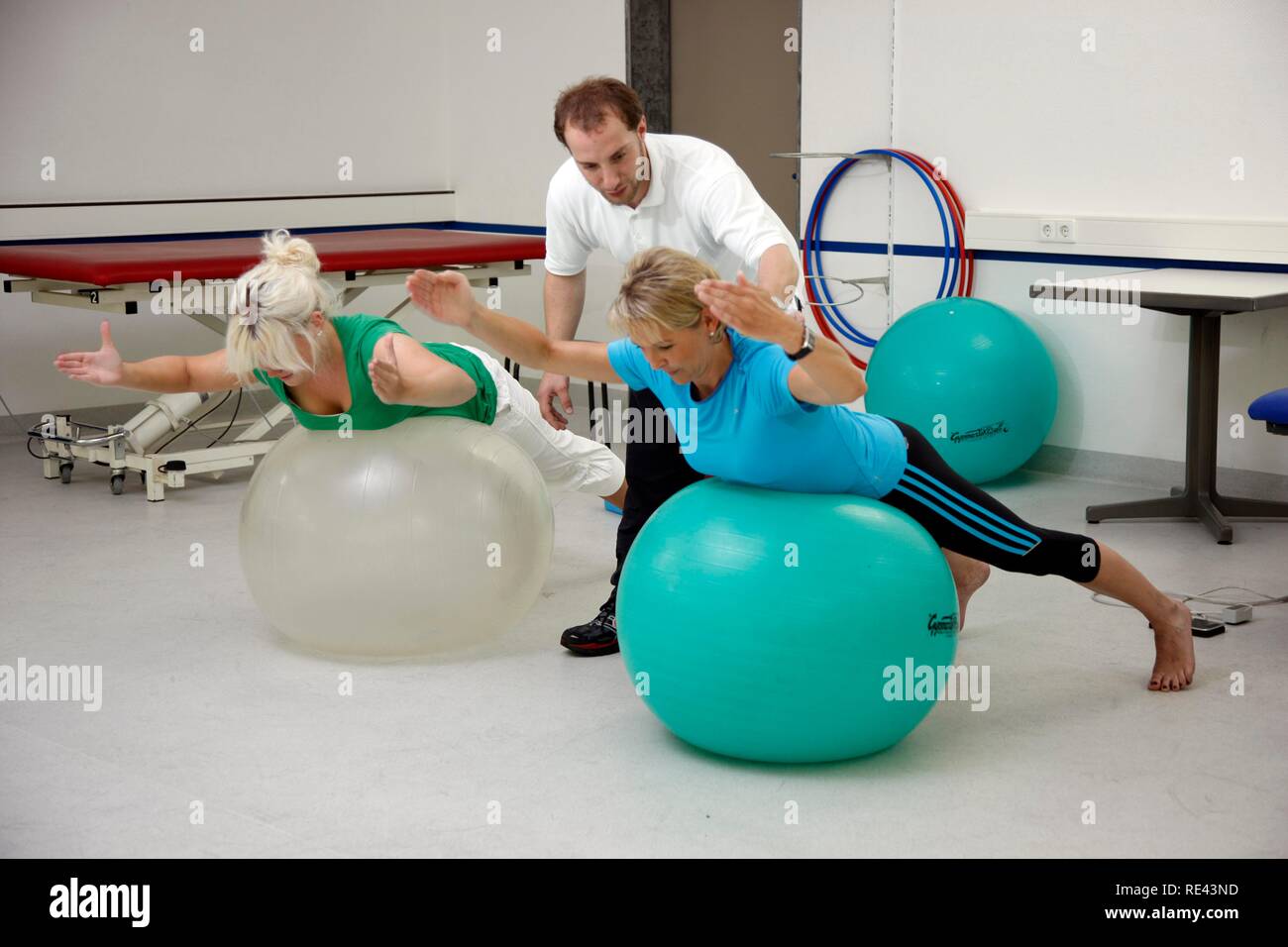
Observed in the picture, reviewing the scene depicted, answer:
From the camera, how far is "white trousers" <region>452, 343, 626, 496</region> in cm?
400

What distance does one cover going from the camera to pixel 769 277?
126 inches

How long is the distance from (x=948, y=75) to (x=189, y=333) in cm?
377

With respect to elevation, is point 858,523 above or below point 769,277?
below

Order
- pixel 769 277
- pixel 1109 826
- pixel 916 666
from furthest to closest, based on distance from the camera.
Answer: pixel 769 277
pixel 916 666
pixel 1109 826

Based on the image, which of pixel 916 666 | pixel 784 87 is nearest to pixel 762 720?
pixel 916 666

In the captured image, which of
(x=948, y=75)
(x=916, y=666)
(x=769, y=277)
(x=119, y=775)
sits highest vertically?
(x=948, y=75)

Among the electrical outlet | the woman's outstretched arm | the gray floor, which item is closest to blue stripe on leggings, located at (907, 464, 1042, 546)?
the gray floor

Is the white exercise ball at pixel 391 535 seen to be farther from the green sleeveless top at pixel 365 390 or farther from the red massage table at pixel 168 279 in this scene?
the red massage table at pixel 168 279

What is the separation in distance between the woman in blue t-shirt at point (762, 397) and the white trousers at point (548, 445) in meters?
0.85

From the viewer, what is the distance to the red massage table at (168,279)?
5.38 metres

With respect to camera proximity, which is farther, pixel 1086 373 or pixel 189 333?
pixel 189 333

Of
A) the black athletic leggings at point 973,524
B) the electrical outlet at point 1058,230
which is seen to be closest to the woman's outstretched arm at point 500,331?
the black athletic leggings at point 973,524

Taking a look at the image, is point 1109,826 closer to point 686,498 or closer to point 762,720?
point 762,720

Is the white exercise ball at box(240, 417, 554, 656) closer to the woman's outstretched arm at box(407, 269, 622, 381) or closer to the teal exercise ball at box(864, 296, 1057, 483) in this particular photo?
the woman's outstretched arm at box(407, 269, 622, 381)
